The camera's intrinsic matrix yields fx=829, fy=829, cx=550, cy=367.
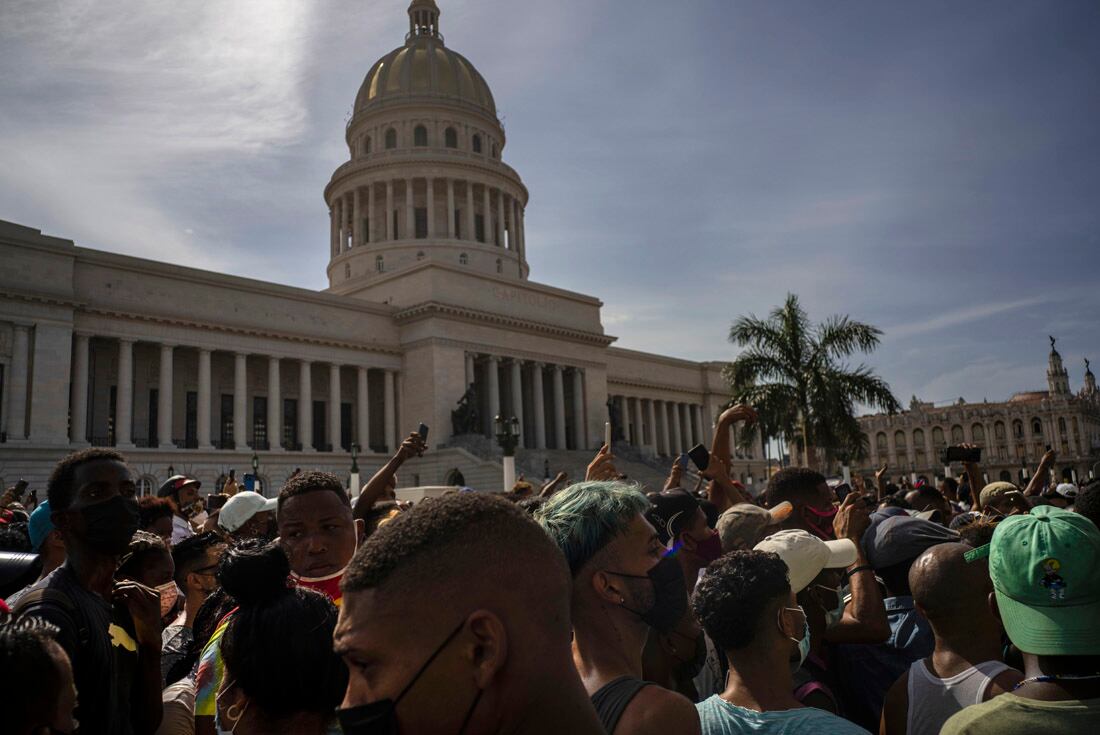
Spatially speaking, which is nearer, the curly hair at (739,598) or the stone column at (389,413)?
the curly hair at (739,598)

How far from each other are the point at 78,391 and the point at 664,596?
38.8 meters

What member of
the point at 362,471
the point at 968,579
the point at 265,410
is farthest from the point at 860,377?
the point at 265,410

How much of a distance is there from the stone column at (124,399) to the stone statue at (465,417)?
1545cm

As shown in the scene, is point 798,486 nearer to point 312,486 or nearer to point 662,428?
point 312,486

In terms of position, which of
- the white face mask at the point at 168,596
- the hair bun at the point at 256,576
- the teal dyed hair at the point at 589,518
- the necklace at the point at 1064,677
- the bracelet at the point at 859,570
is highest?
the teal dyed hair at the point at 589,518

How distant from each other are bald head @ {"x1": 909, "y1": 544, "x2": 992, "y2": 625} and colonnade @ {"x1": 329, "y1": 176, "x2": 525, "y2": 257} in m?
56.7

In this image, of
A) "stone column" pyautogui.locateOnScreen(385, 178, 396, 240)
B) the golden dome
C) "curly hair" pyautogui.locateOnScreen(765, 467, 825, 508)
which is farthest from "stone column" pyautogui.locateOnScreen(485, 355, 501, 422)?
"curly hair" pyautogui.locateOnScreen(765, 467, 825, 508)

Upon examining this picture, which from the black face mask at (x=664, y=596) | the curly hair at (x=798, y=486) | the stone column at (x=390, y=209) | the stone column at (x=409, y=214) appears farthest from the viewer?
the stone column at (x=390, y=209)

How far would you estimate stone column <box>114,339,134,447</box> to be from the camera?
36062 millimetres

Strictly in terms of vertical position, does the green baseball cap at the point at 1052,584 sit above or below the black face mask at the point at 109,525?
below

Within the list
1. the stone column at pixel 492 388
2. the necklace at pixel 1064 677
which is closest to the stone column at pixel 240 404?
the stone column at pixel 492 388

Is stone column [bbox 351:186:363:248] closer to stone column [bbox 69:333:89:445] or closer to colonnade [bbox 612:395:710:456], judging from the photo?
colonnade [bbox 612:395:710:456]

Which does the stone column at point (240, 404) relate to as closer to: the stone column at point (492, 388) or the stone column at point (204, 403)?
the stone column at point (204, 403)

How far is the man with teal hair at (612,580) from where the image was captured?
104 inches
